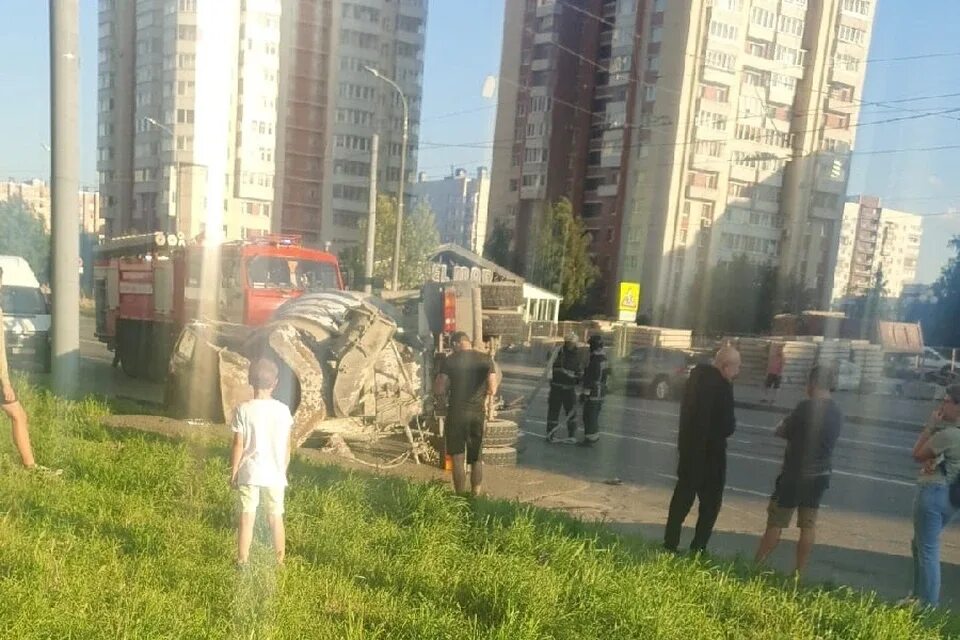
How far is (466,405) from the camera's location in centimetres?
684

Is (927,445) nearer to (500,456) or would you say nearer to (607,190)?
(500,456)

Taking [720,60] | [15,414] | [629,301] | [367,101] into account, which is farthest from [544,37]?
[15,414]

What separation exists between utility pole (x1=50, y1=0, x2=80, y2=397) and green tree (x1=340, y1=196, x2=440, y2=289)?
3.82 meters

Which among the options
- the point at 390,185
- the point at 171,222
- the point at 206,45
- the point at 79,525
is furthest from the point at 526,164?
the point at 171,222

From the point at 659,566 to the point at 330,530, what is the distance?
2057 mm

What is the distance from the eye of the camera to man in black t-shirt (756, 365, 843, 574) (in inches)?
212

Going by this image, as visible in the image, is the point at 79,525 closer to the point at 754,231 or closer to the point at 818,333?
the point at 754,231

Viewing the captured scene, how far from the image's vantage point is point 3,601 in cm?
373

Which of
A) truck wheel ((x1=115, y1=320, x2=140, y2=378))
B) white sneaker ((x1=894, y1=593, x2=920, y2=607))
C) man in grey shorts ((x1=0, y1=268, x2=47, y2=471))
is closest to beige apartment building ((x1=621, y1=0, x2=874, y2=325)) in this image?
white sneaker ((x1=894, y1=593, x2=920, y2=607))

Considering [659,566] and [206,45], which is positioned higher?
[206,45]

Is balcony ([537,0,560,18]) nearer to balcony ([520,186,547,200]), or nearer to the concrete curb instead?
balcony ([520,186,547,200])

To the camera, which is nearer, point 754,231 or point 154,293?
point 754,231

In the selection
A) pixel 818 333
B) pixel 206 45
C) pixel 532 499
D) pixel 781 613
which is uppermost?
pixel 206 45

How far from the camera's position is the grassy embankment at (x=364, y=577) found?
3791 millimetres
